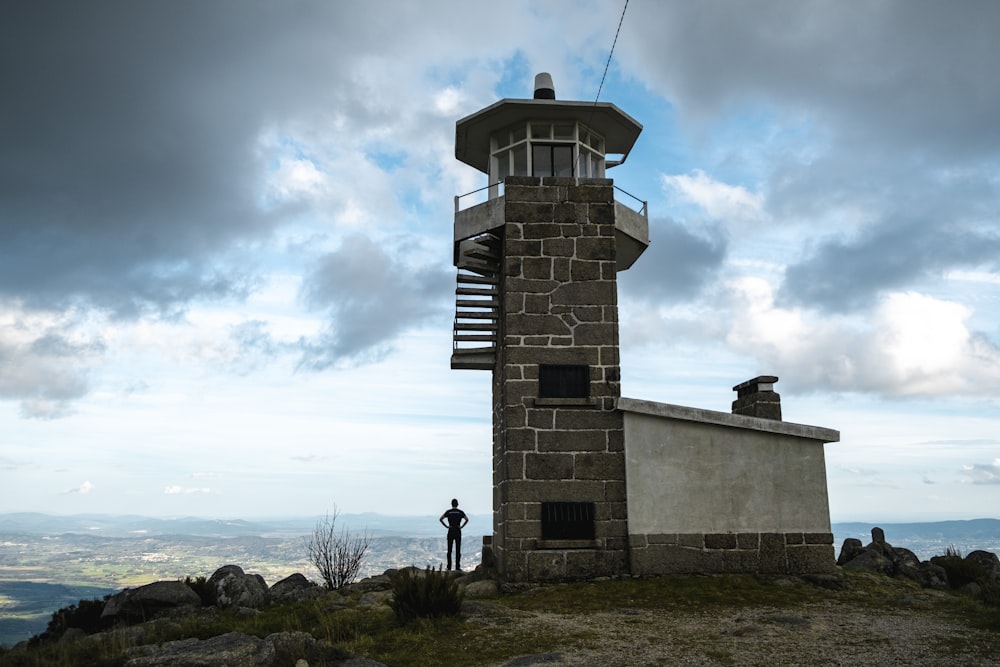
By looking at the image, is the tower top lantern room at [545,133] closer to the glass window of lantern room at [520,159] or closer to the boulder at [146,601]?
the glass window of lantern room at [520,159]

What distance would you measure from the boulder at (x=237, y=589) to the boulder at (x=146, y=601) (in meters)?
0.39

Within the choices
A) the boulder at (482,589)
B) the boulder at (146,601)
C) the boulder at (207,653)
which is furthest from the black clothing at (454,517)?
the boulder at (207,653)

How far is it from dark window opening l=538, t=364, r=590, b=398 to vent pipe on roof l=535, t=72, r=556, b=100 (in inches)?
217

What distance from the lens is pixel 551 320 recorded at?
520 inches

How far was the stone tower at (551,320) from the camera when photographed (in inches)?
489

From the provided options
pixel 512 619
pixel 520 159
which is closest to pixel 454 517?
pixel 512 619

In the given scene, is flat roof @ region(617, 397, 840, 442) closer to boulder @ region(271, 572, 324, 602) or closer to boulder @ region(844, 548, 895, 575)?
boulder @ region(844, 548, 895, 575)

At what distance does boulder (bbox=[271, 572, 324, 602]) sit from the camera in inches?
470

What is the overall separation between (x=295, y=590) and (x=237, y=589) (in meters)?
0.98

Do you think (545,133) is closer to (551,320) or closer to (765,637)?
(551,320)

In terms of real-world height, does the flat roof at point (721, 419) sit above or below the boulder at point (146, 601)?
above

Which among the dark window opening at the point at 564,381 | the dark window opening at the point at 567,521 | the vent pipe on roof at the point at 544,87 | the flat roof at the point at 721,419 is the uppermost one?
the vent pipe on roof at the point at 544,87

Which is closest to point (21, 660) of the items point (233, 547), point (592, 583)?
point (592, 583)

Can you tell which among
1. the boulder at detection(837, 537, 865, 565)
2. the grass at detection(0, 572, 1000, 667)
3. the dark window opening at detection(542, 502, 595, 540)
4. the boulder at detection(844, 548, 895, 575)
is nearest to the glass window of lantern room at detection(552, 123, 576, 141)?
the dark window opening at detection(542, 502, 595, 540)
